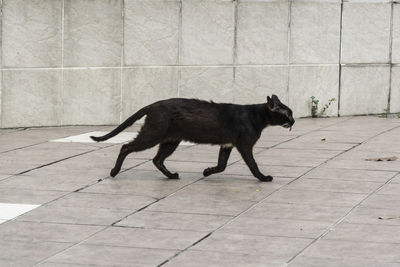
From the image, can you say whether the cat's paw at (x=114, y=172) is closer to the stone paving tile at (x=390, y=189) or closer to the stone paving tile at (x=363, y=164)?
the stone paving tile at (x=363, y=164)

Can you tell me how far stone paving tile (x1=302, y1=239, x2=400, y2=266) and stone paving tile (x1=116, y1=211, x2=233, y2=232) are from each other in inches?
40.4

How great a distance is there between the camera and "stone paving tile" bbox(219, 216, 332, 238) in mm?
8060

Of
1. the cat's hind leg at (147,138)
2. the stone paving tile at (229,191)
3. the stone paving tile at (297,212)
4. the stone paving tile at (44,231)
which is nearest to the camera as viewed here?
the stone paving tile at (44,231)

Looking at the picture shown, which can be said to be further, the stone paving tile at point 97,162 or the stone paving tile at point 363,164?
the stone paving tile at point 363,164

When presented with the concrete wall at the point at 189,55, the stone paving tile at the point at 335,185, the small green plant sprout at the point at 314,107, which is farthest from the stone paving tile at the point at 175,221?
the small green plant sprout at the point at 314,107

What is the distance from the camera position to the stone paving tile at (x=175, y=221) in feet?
27.1

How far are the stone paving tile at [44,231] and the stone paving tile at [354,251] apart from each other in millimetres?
1789

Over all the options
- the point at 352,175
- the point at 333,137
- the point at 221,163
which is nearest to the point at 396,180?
the point at 352,175

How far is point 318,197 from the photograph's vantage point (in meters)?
9.65

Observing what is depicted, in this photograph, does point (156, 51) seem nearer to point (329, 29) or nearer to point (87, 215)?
point (329, 29)

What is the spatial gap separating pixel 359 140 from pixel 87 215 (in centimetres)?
605

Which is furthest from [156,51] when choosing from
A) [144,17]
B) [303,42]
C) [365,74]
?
[365,74]

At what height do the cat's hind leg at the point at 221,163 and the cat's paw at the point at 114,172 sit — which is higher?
the cat's hind leg at the point at 221,163

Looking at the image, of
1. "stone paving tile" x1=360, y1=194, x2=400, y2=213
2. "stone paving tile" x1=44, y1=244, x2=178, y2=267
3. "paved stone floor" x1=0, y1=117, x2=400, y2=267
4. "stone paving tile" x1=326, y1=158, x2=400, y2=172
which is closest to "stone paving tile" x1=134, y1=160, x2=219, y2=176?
"paved stone floor" x1=0, y1=117, x2=400, y2=267
